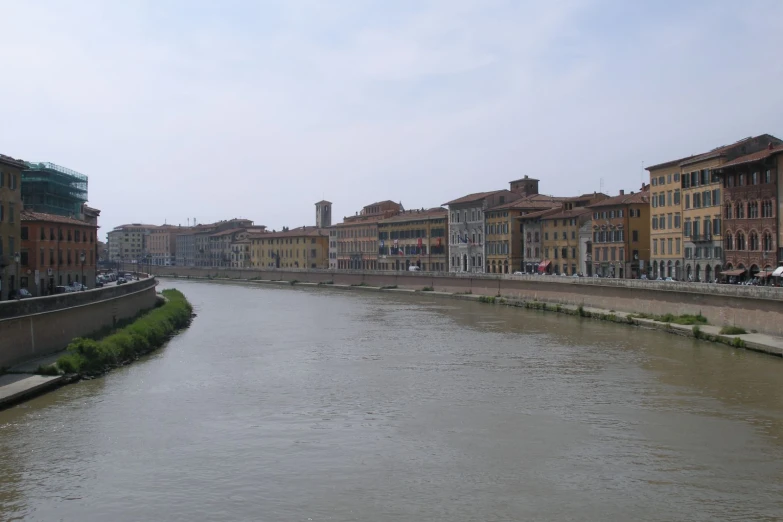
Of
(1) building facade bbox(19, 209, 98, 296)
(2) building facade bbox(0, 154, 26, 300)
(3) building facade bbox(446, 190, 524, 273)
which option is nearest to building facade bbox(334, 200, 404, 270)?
(3) building facade bbox(446, 190, 524, 273)

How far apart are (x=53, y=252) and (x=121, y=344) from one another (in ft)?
77.1

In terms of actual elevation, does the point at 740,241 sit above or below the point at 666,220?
below

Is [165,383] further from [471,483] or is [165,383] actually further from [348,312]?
[348,312]

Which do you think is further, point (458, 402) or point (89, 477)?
point (458, 402)

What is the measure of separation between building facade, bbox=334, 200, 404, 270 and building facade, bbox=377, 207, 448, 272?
184 cm

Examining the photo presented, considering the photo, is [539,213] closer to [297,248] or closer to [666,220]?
[666,220]

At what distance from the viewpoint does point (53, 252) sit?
53.0 metres

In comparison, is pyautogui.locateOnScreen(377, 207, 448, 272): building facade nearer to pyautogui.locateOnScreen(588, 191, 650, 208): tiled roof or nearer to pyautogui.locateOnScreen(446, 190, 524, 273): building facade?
pyautogui.locateOnScreen(446, 190, 524, 273): building facade

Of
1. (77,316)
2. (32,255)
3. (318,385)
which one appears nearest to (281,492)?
(318,385)

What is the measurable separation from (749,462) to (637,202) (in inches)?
2096

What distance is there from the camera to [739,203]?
50438 millimetres

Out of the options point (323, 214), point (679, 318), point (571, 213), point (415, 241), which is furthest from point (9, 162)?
point (323, 214)

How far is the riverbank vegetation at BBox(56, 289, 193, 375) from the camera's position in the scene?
27.7m

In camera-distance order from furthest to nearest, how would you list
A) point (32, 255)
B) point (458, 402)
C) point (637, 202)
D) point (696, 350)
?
1. point (637, 202)
2. point (32, 255)
3. point (696, 350)
4. point (458, 402)
